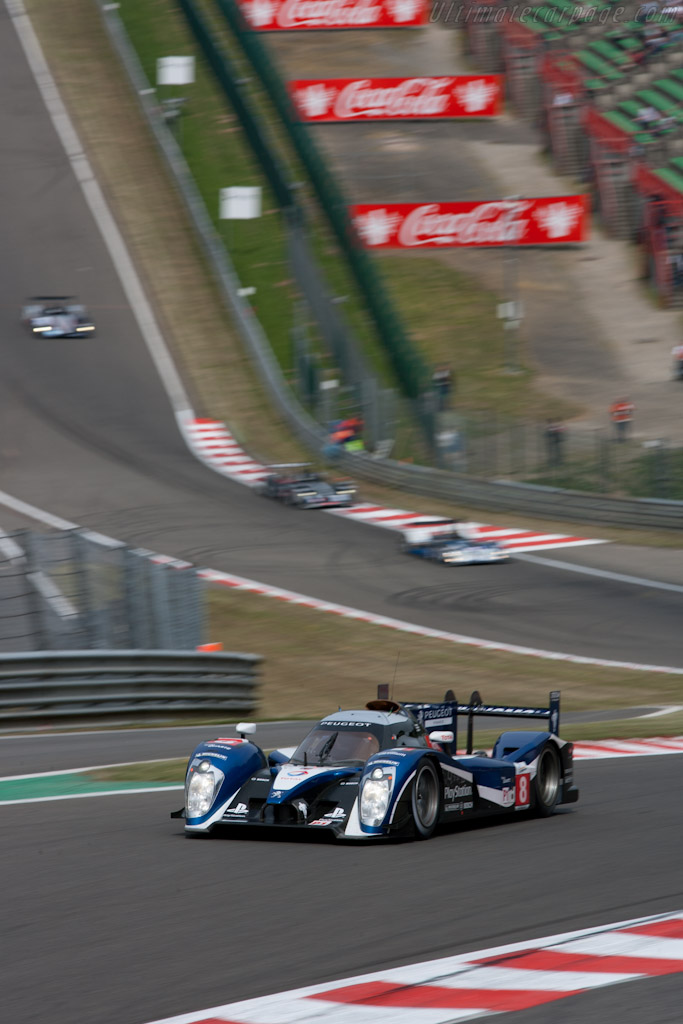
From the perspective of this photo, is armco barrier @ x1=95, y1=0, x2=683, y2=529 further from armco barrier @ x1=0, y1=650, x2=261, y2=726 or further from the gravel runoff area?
armco barrier @ x1=0, y1=650, x2=261, y2=726

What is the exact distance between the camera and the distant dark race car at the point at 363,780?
28.2 ft

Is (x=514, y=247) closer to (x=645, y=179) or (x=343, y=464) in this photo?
(x=645, y=179)

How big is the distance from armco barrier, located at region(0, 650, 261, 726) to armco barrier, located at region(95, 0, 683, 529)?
15783 mm

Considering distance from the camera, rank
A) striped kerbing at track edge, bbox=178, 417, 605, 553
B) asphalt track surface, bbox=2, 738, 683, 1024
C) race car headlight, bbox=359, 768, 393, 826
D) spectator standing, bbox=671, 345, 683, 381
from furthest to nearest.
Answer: spectator standing, bbox=671, 345, 683, 381
striped kerbing at track edge, bbox=178, 417, 605, 553
race car headlight, bbox=359, 768, 393, 826
asphalt track surface, bbox=2, 738, 683, 1024

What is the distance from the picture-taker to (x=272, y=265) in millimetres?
43750

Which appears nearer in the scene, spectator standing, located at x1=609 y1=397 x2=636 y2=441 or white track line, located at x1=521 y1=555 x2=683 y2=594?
white track line, located at x1=521 y1=555 x2=683 y2=594

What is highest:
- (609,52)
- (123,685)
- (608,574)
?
(609,52)

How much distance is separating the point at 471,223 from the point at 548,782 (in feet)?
121

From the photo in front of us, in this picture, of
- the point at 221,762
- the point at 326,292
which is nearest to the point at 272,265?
the point at 326,292

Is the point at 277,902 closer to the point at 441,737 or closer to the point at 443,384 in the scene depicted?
the point at 441,737

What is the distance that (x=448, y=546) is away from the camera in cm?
2755

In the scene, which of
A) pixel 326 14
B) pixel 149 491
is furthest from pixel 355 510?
pixel 326 14

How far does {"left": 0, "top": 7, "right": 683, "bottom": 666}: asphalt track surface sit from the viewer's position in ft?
78.9

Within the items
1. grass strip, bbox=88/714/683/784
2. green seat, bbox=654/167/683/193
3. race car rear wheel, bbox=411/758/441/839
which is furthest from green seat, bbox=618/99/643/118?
A: race car rear wheel, bbox=411/758/441/839
